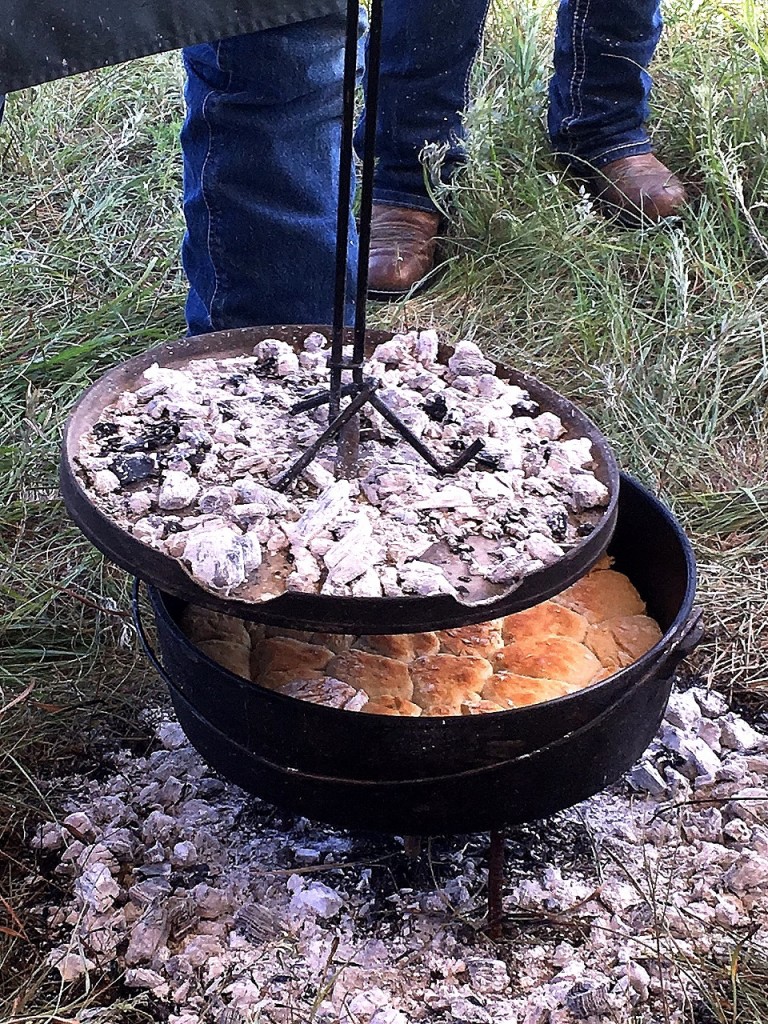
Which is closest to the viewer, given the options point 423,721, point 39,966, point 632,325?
point 423,721

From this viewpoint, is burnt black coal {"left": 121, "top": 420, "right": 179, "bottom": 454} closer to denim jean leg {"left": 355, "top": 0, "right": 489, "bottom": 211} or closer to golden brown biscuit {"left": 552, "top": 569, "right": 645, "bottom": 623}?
golden brown biscuit {"left": 552, "top": 569, "right": 645, "bottom": 623}

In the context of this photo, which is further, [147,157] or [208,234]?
[147,157]

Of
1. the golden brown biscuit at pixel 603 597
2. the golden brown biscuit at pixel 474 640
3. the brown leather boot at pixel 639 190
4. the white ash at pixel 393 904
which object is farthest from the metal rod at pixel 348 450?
the brown leather boot at pixel 639 190

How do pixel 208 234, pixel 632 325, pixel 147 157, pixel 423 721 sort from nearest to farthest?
pixel 423 721
pixel 208 234
pixel 632 325
pixel 147 157

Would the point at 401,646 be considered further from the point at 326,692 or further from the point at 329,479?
the point at 329,479

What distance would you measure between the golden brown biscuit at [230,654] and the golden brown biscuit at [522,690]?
14.6 inches

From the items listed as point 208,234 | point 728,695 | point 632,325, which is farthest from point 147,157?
point 728,695

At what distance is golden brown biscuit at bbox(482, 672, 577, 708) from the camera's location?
5.11 ft

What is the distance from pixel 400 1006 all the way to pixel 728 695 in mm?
976

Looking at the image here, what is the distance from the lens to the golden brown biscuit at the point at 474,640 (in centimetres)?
165

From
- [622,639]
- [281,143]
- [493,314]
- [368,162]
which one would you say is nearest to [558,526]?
[622,639]

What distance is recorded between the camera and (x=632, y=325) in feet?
9.79

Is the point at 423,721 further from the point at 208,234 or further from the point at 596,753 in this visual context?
the point at 208,234

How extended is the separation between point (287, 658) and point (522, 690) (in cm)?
36
